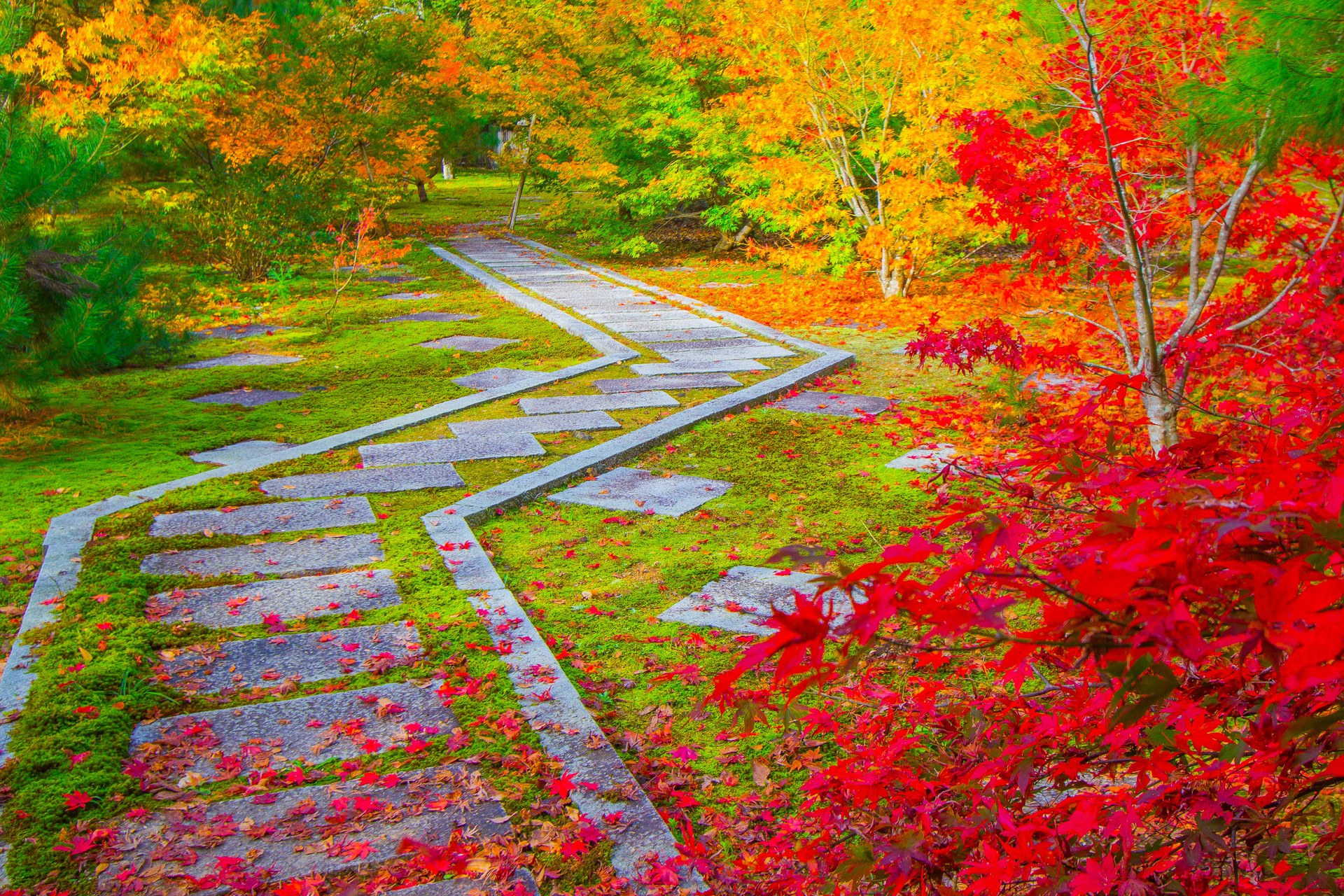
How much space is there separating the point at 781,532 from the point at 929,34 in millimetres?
7224

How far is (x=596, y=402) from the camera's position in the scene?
7.00 m

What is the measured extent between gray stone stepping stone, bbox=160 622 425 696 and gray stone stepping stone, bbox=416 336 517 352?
563 cm

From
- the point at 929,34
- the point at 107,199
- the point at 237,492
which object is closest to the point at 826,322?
the point at 929,34

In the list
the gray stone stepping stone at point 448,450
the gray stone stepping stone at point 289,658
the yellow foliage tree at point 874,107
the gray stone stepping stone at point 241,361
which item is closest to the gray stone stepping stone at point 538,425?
the gray stone stepping stone at point 448,450

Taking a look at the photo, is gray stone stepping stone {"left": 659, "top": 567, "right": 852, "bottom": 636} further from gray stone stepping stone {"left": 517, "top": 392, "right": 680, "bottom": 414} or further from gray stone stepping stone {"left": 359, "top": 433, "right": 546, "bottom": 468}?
gray stone stepping stone {"left": 517, "top": 392, "right": 680, "bottom": 414}

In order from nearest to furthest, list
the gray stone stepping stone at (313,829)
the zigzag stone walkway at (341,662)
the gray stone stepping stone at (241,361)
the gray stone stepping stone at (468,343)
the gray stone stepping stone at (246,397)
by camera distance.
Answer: the gray stone stepping stone at (313,829), the zigzag stone walkway at (341,662), the gray stone stepping stone at (246,397), the gray stone stepping stone at (241,361), the gray stone stepping stone at (468,343)

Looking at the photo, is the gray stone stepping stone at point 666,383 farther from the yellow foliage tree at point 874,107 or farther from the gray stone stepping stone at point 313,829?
the gray stone stepping stone at point 313,829

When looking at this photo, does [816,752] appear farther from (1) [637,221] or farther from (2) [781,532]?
(1) [637,221]

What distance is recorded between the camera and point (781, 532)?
4.57m

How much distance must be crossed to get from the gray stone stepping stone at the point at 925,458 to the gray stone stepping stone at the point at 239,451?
3724 millimetres

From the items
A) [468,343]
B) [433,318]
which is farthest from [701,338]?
[433,318]

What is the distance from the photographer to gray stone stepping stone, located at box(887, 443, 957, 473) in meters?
5.47

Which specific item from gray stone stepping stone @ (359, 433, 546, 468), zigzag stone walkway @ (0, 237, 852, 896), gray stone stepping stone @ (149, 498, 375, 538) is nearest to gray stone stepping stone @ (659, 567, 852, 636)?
zigzag stone walkway @ (0, 237, 852, 896)

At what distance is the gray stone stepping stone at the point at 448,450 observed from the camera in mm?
5676
